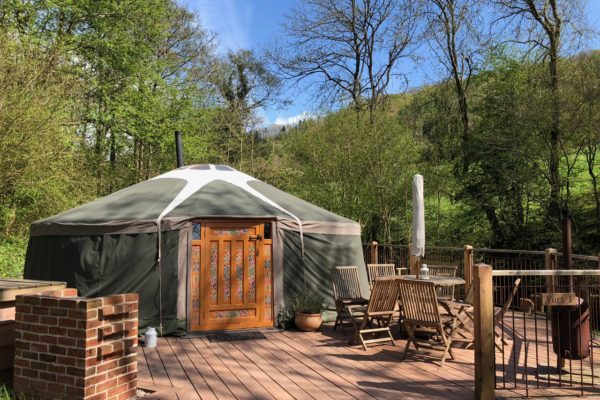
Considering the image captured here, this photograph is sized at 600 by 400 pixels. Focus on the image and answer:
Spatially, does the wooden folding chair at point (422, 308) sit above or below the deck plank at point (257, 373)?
above

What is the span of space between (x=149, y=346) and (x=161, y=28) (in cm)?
1178

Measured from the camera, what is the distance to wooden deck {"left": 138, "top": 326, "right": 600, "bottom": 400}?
3365 mm

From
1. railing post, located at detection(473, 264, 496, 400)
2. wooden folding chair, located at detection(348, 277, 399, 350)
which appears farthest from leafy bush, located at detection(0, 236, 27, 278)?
railing post, located at detection(473, 264, 496, 400)

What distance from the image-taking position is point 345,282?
19.5 ft

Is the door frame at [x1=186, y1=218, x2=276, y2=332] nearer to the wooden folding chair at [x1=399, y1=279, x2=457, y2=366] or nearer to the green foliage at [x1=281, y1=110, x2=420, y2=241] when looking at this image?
the wooden folding chair at [x1=399, y1=279, x2=457, y2=366]

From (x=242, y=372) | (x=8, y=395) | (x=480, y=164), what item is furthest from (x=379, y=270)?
(x=480, y=164)

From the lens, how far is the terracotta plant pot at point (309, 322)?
5.63 m

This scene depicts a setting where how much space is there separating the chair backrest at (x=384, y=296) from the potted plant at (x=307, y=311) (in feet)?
3.14

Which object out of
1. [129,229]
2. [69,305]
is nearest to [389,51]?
[129,229]

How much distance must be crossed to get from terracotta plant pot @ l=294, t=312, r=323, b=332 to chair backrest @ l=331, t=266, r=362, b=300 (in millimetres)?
425

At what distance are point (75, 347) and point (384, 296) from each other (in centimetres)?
311

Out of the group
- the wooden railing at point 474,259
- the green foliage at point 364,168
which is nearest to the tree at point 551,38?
the wooden railing at point 474,259

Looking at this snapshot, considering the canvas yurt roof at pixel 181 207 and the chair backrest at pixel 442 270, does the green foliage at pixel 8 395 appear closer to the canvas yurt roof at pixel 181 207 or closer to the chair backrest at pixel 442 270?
the canvas yurt roof at pixel 181 207

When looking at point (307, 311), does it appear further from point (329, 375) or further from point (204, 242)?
point (329, 375)
